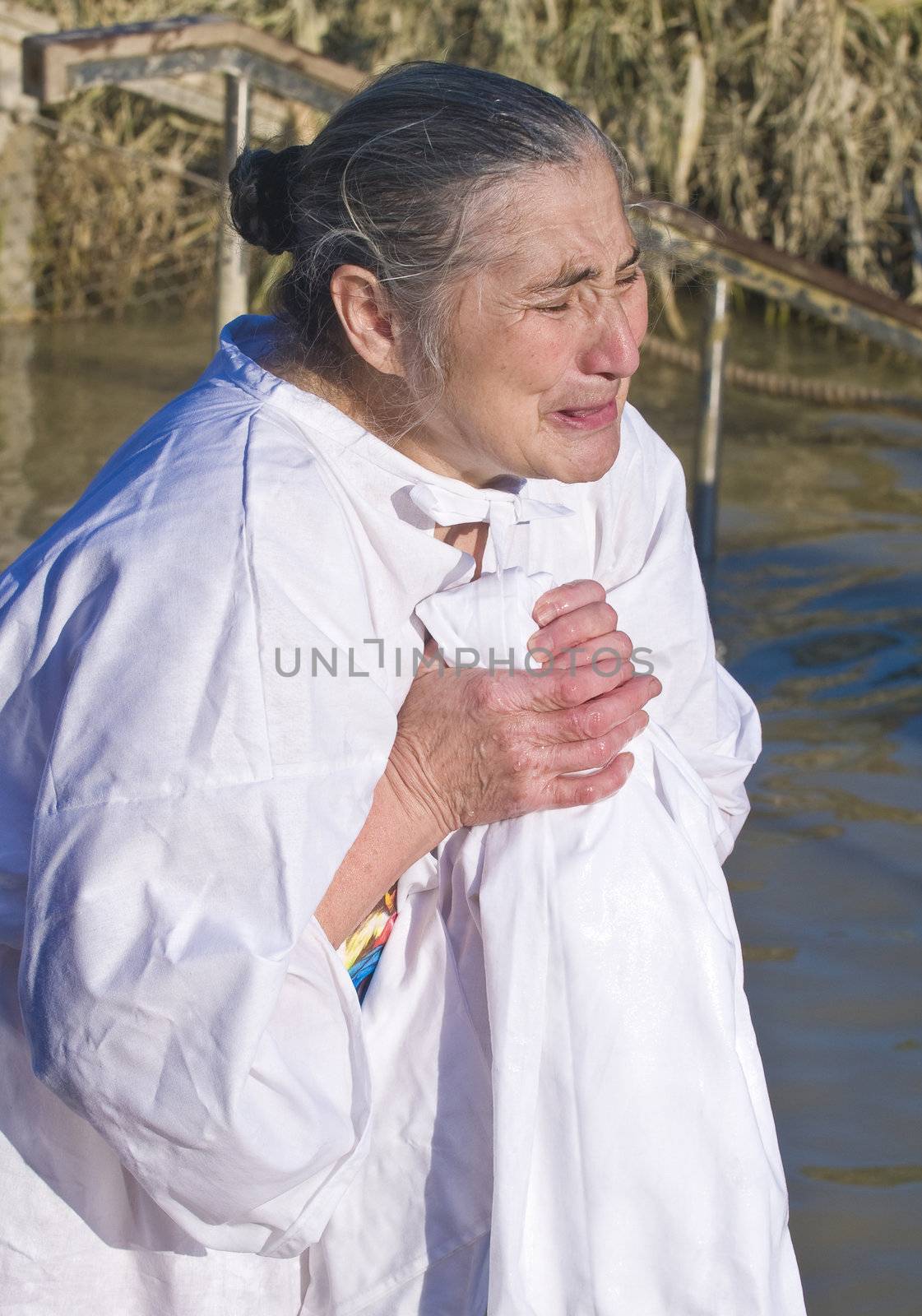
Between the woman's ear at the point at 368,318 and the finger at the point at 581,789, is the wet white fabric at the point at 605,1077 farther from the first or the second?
the woman's ear at the point at 368,318

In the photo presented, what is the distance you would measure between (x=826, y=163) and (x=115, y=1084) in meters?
6.76

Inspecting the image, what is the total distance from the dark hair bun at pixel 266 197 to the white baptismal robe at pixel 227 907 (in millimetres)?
100

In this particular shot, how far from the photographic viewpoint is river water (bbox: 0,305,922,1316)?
256 cm

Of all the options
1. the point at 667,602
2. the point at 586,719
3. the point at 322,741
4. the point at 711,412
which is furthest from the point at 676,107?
the point at 322,741

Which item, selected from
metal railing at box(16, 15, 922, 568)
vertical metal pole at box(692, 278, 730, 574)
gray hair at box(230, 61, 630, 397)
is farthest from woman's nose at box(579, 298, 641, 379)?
vertical metal pole at box(692, 278, 730, 574)

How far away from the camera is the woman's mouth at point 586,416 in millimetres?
1699

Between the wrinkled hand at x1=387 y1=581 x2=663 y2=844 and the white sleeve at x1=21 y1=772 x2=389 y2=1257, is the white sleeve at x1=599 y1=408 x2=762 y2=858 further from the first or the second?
the white sleeve at x1=21 y1=772 x2=389 y2=1257

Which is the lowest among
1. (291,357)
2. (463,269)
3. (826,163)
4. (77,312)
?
(77,312)

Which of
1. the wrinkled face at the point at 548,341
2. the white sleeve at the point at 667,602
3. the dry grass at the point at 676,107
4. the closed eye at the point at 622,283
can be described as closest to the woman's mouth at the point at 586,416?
the wrinkled face at the point at 548,341

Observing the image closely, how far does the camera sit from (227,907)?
1.40 meters

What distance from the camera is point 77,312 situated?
7.64 metres

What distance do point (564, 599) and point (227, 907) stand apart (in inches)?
20.9

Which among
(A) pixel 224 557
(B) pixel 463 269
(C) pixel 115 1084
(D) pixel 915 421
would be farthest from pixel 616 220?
(D) pixel 915 421

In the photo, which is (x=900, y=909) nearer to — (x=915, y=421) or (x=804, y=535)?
(x=804, y=535)
